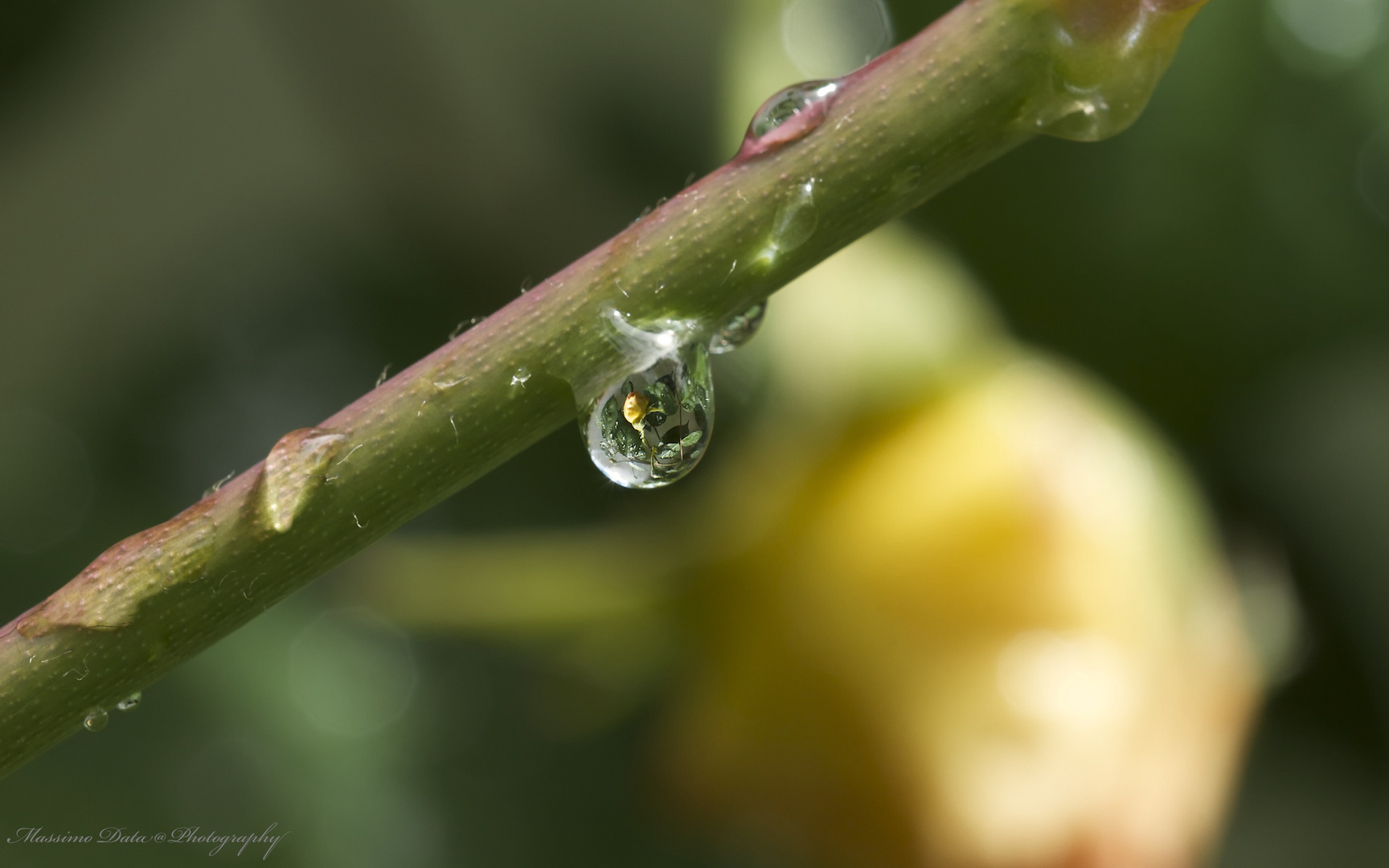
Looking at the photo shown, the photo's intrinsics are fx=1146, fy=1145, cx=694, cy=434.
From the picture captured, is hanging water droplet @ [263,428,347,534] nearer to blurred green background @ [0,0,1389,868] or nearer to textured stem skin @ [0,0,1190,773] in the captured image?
textured stem skin @ [0,0,1190,773]

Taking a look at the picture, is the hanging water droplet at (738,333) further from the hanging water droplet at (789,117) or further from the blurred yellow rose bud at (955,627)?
the blurred yellow rose bud at (955,627)

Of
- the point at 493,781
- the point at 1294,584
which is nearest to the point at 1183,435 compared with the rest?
the point at 1294,584

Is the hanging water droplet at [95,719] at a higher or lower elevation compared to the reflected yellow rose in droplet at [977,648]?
higher

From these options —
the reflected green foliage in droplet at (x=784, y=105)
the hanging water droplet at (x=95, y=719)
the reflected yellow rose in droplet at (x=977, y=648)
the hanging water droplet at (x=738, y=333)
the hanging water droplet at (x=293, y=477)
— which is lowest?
the reflected yellow rose in droplet at (x=977, y=648)

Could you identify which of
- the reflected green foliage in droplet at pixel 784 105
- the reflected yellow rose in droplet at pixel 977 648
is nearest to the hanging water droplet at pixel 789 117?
the reflected green foliage in droplet at pixel 784 105

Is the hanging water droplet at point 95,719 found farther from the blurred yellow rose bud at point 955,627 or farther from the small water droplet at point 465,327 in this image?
the blurred yellow rose bud at point 955,627

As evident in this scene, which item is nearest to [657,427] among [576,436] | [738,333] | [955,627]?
[738,333]

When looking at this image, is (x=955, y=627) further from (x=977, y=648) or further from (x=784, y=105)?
(x=784, y=105)

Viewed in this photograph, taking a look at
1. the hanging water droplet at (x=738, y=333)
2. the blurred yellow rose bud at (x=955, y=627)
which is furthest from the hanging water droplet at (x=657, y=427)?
the blurred yellow rose bud at (x=955, y=627)

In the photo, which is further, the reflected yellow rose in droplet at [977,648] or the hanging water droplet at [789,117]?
the reflected yellow rose in droplet at [977,648]
